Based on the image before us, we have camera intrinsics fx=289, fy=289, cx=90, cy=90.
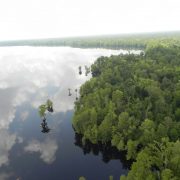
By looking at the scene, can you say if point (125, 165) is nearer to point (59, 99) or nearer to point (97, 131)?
point (97, 131)

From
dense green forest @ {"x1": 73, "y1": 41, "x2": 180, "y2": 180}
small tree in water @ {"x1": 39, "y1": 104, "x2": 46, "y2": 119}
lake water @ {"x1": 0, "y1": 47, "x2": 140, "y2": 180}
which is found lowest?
lake water @ {"x1": 0, "y1": 47, "x2": 140, "y2": 180}

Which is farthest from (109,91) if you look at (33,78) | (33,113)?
(33,78)

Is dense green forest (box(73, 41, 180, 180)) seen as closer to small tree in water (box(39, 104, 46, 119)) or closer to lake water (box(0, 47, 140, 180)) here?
lake water (box(0, 47, 140, 180))

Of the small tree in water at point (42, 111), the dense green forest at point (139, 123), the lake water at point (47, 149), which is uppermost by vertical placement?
the dense green forest at point (139, 123)

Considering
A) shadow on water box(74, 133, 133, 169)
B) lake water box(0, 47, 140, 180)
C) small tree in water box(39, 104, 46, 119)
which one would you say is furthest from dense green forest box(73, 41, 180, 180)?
small tree in water box(39, 104, 46, 119)

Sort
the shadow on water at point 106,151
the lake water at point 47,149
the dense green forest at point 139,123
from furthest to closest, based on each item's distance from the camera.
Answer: the shadow on water at point 106,151 < the lake water at point 47,149 < the dense green forest at point 139,123

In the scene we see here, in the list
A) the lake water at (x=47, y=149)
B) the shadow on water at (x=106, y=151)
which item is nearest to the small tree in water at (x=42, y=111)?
the lake water at (x=47, y=149)

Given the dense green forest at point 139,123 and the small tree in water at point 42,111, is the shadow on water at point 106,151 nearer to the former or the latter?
the dense green forest at point 139,123

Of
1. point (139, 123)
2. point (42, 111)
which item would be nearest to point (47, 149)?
point (42, 111)
